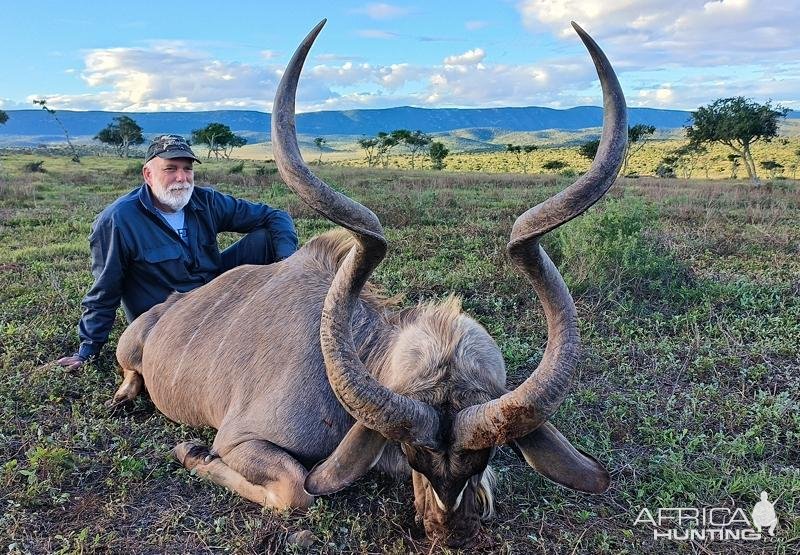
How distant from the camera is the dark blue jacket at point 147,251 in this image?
5645 mm

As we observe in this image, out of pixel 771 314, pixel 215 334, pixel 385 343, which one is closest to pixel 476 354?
pixel 385 343

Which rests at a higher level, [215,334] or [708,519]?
[215,334]

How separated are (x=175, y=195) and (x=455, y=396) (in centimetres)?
383

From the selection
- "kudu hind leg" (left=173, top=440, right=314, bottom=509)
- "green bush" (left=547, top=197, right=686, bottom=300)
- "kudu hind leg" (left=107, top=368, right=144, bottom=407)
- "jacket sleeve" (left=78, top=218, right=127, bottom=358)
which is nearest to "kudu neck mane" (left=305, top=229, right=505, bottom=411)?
"kudu hind leg" (left=173, top=440, right=314, bottom=509)

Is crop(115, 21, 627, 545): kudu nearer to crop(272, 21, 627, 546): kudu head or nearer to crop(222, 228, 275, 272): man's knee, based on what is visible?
crop(272, 21, 627, 546): kudu head

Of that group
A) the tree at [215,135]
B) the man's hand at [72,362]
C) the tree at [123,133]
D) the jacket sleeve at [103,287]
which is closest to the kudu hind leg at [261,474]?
the man's hand at [72,362]

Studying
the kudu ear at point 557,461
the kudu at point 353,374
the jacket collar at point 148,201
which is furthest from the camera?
the jacket collar at point 148,201

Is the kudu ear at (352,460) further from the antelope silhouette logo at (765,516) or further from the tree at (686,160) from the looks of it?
the tree at (686,160)

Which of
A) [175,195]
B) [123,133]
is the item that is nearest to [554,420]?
[175,195]

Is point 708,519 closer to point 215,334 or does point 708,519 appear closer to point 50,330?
point 215,334

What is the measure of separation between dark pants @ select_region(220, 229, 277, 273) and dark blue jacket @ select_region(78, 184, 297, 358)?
0.22 feet

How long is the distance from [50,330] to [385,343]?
3836 mm

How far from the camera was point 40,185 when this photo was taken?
19797 mm

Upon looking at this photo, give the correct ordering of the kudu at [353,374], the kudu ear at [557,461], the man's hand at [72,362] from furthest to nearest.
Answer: the man's hand at [72,362]
the kudu ear at [557,461]
the kudu at [353,374]
